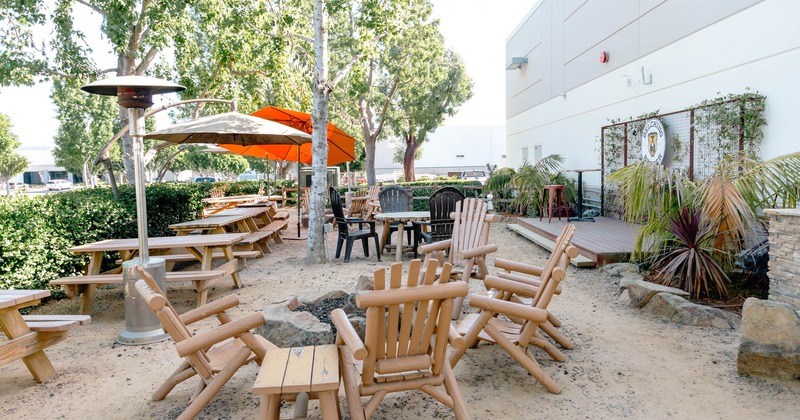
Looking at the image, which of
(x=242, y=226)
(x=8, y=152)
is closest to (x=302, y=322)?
(x=242, y=226)

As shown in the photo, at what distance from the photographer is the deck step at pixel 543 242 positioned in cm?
647

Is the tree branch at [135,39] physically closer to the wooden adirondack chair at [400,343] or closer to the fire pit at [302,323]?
the fire pit at [302,323]

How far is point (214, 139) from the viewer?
295 inches

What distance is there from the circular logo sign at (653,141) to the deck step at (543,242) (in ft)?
7.70

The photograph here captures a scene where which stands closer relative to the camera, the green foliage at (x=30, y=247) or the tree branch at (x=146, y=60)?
the green foliage at (x=30, y=247)

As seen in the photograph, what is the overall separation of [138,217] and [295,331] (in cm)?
183

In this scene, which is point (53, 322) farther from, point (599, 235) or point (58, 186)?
point (58, 186)

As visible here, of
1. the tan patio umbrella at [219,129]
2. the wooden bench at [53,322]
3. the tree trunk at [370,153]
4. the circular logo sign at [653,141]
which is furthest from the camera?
the tree trunk at [370,153]

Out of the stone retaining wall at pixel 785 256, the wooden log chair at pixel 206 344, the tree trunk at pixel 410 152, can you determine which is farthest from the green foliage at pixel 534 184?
the tree trunk at pixel 410 152

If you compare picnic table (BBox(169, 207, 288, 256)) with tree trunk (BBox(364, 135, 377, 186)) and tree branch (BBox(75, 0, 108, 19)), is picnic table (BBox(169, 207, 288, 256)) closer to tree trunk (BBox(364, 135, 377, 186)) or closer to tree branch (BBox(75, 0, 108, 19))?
tree branch (BBox(75, 0, 108, 19))

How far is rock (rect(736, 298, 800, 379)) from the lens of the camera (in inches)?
124

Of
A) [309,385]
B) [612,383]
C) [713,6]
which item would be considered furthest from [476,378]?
[713,6]

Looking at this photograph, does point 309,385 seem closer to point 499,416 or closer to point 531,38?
point 499,416

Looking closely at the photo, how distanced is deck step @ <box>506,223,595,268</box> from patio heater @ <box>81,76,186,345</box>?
436cm
